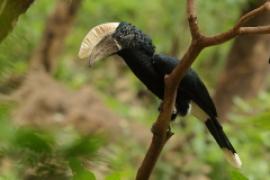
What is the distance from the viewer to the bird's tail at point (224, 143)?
Answer: 185 centimetres

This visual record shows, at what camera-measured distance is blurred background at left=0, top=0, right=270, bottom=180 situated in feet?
1.54

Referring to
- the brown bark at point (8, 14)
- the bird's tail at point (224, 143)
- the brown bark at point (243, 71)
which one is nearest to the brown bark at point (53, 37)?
the brown bark at point (243, 71)

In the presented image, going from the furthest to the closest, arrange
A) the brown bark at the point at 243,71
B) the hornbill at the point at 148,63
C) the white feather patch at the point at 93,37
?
1. the brown bark at the point at 243,71
2. the hornbill at the point at 148,63
3. the white feather patch at the point at 93,37

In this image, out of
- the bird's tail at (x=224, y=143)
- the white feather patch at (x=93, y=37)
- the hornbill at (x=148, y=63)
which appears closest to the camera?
the white feather patch at (x=93, y=37)

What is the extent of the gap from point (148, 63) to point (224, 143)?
0.45m

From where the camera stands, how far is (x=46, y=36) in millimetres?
6453

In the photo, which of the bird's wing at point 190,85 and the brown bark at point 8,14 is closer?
the brown bark at point 8,14

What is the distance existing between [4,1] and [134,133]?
18.2 feet

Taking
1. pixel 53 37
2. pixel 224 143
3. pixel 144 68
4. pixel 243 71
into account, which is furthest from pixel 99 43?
pixel 53 37

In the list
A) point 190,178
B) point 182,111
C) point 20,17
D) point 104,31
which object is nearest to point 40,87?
point 190,178

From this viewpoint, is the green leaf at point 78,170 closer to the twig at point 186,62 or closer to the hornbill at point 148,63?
the twig at point 186,62

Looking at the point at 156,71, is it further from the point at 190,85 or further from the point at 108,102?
the point at 108,102

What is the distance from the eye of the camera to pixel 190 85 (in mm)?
1818

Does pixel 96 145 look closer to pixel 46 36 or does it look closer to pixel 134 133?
pixel 134 133
